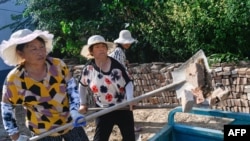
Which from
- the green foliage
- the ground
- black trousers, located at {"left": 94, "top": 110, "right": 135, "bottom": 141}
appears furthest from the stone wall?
black trousers, located at {"left": 94, "top": 110, "right": 135, "bottom": 141}

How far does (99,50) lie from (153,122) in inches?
87.3

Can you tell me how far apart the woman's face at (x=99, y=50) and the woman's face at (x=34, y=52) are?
853mm

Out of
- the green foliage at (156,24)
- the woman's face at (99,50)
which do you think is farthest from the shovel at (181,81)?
the green foliage at (156,24)

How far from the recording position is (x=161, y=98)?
600 centimetres

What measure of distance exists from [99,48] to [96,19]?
3948mm

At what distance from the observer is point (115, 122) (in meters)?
3.48

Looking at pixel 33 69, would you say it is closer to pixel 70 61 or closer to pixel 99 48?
pixel 99 48

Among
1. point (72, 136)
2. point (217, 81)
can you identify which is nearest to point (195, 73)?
point (72, 136)

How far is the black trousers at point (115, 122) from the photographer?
346cm

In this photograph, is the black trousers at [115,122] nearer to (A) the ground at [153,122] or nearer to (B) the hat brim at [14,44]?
(B) the hat brim at [14,44]

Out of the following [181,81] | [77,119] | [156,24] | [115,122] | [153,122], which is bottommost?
[153,122]

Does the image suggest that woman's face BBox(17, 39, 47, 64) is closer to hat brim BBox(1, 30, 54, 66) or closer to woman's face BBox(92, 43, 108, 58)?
hat brim BBox(1, 30, 54, 66)

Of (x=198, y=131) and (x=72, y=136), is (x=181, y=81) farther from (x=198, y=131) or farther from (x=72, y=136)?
(x=72, y=136)

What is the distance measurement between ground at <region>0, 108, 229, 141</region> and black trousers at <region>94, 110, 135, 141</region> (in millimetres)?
1376
